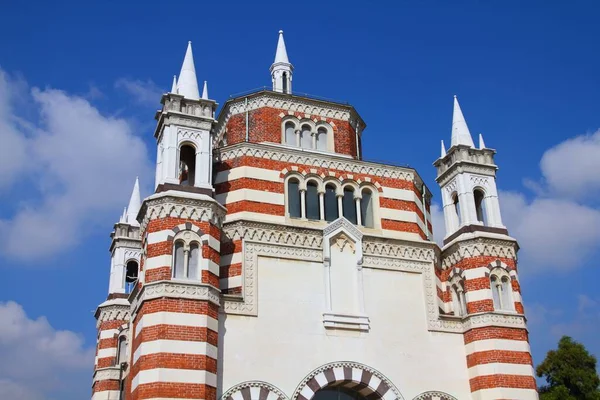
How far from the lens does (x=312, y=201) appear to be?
25875 mm

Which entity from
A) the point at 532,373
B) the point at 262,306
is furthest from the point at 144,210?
the point at 532,373

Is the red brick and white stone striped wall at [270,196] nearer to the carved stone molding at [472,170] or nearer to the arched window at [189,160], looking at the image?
the arched window at [189,160]

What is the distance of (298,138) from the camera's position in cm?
2878

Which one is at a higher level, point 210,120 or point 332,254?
point 210,120

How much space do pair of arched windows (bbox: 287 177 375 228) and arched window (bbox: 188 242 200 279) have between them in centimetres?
430

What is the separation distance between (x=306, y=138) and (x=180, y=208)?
8.30m

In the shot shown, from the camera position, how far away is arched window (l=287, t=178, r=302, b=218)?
25406 millimetres

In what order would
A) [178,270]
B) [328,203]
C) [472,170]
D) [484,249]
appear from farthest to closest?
[472,170]
[328,203]
[484,249]
[178,270]

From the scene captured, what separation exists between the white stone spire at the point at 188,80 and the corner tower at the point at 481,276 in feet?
33.6

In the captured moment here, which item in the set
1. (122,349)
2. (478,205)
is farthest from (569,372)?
(122,349)

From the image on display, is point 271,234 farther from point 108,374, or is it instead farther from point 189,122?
point 108,374

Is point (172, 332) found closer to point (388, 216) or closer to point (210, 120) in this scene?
point (210, 120)

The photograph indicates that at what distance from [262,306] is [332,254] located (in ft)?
10.9

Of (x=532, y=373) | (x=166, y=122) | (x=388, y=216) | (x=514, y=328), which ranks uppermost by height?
(x=166, y=122)
